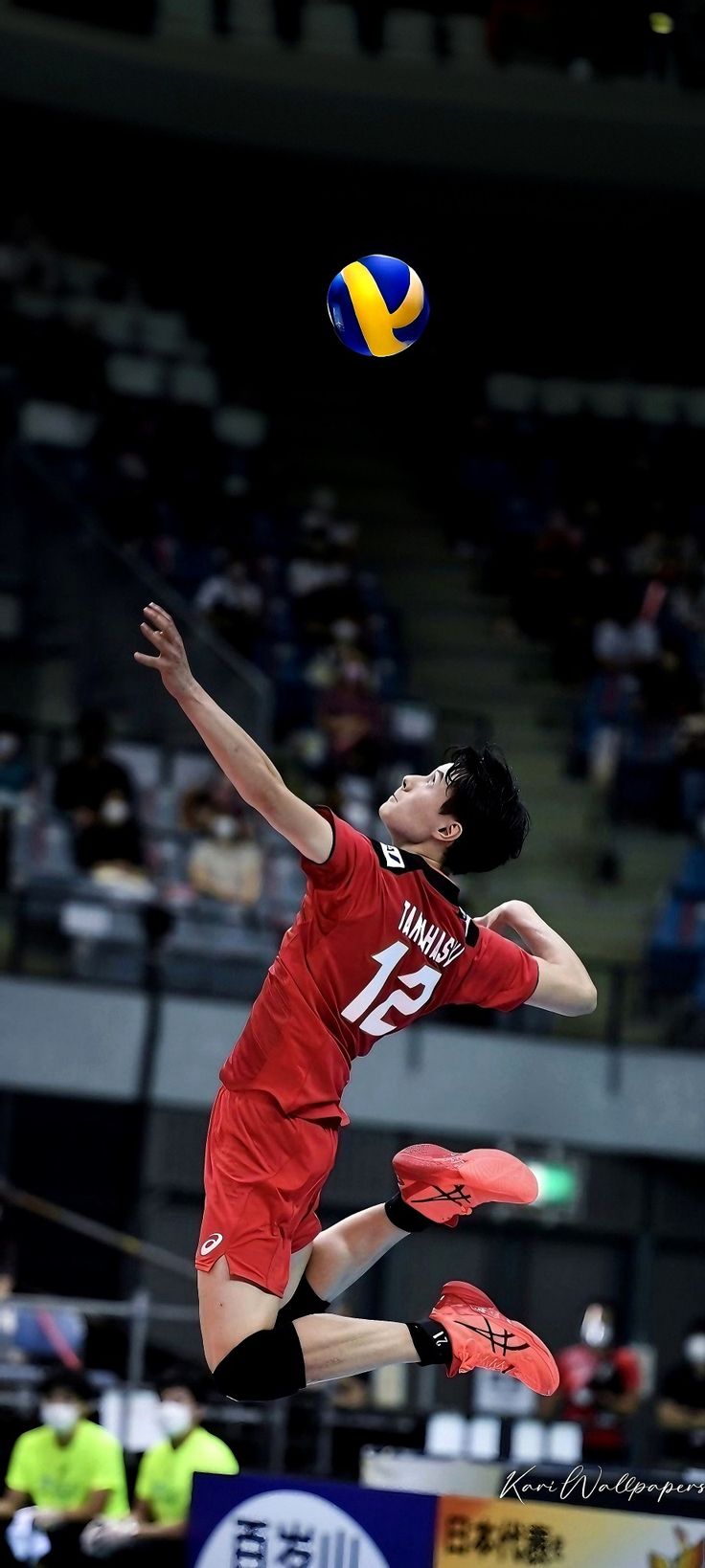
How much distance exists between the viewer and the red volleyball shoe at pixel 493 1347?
20.4ft

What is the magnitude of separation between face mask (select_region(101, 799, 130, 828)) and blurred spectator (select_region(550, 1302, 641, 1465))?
476 cm

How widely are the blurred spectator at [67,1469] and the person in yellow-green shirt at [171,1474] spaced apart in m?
0.17

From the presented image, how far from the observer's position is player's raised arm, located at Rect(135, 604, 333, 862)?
5637 millimetres

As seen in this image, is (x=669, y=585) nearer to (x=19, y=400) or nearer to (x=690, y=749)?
(x=690, y=749)

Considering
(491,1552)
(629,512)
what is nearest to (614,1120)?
(629,512)

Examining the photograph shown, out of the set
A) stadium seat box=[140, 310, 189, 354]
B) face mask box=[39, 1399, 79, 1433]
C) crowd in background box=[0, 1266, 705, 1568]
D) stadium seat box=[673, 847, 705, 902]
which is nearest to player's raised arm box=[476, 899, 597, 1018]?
crowd in background box=[0, 1266, 705, 1568]

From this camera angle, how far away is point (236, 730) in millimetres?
5730

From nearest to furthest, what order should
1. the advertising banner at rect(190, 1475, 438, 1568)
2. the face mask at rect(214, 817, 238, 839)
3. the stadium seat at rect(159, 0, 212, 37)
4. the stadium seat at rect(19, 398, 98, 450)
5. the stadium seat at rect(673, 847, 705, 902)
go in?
1. the advertising banner at rect(190, 1475, 438, 1568)
2. the face mask at rect(214, 817, 238, 839)
3. the stadium seat at rect(673, 847, 705, 902)
4. the stadium seat at rect(19, 398, 98, 450)
5. the stadium seat at rect(159, 0, 212, 37)

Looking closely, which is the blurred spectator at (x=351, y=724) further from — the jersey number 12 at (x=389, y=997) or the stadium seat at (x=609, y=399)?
the jersey number 12 at (x=389, y=997)

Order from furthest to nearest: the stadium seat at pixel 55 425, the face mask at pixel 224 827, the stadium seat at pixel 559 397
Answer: the stadium seat at pixel 559 397
the stadium seat at pixel 55 425
the face mask at pixel 224 827

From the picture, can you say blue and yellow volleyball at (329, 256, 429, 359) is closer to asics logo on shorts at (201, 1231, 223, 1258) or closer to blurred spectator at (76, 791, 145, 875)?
asics logo on shorts at (201, 1231, 223, 1258)

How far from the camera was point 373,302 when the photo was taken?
8109mm

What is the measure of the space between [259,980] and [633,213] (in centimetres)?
1351

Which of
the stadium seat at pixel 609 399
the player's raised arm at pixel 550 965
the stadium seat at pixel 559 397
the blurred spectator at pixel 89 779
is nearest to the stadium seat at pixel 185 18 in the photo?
the stadium seat at pixel 559 397
